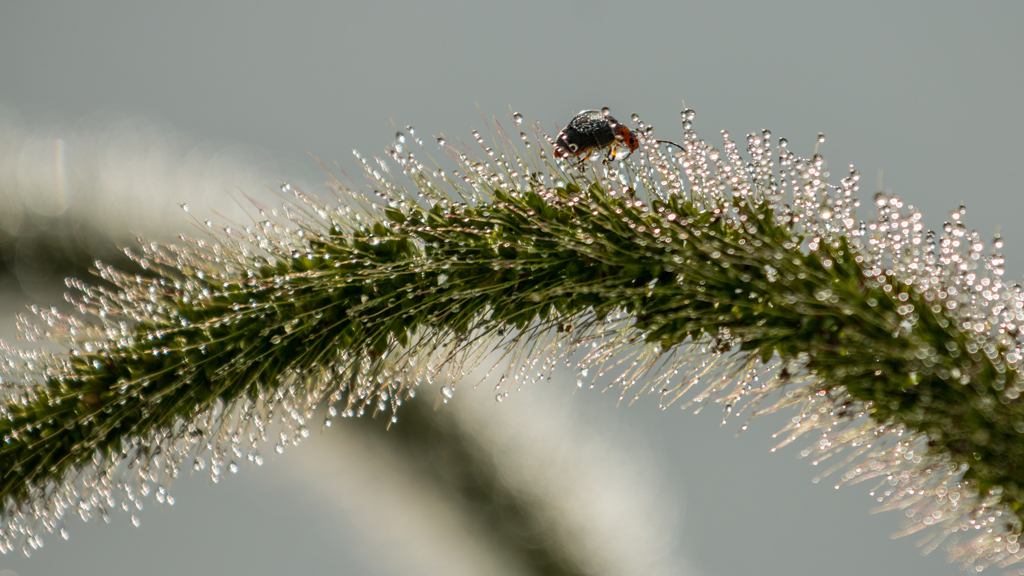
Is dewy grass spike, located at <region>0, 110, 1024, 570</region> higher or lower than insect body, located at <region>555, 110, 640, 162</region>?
lower

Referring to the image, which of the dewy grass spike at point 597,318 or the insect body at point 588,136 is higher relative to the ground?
the insect body at point 588,136

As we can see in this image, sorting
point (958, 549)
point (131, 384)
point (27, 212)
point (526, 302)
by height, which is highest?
point (27, 212)

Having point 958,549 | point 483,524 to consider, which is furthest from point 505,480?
point 958,549

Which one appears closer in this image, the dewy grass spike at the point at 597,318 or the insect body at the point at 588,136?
the dewy grass spike at the point at 597,318

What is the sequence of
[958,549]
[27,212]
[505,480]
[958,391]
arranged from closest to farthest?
[958,391] → [958,549] → [27,212] → [505,480]

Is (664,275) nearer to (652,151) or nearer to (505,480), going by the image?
(652,151)

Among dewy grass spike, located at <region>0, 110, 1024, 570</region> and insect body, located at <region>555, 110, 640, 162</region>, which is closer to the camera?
dewy grass spike, located at <region>0, 110, 1024, 570</region>

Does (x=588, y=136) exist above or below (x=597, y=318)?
above

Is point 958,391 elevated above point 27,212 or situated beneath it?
situated beneath
